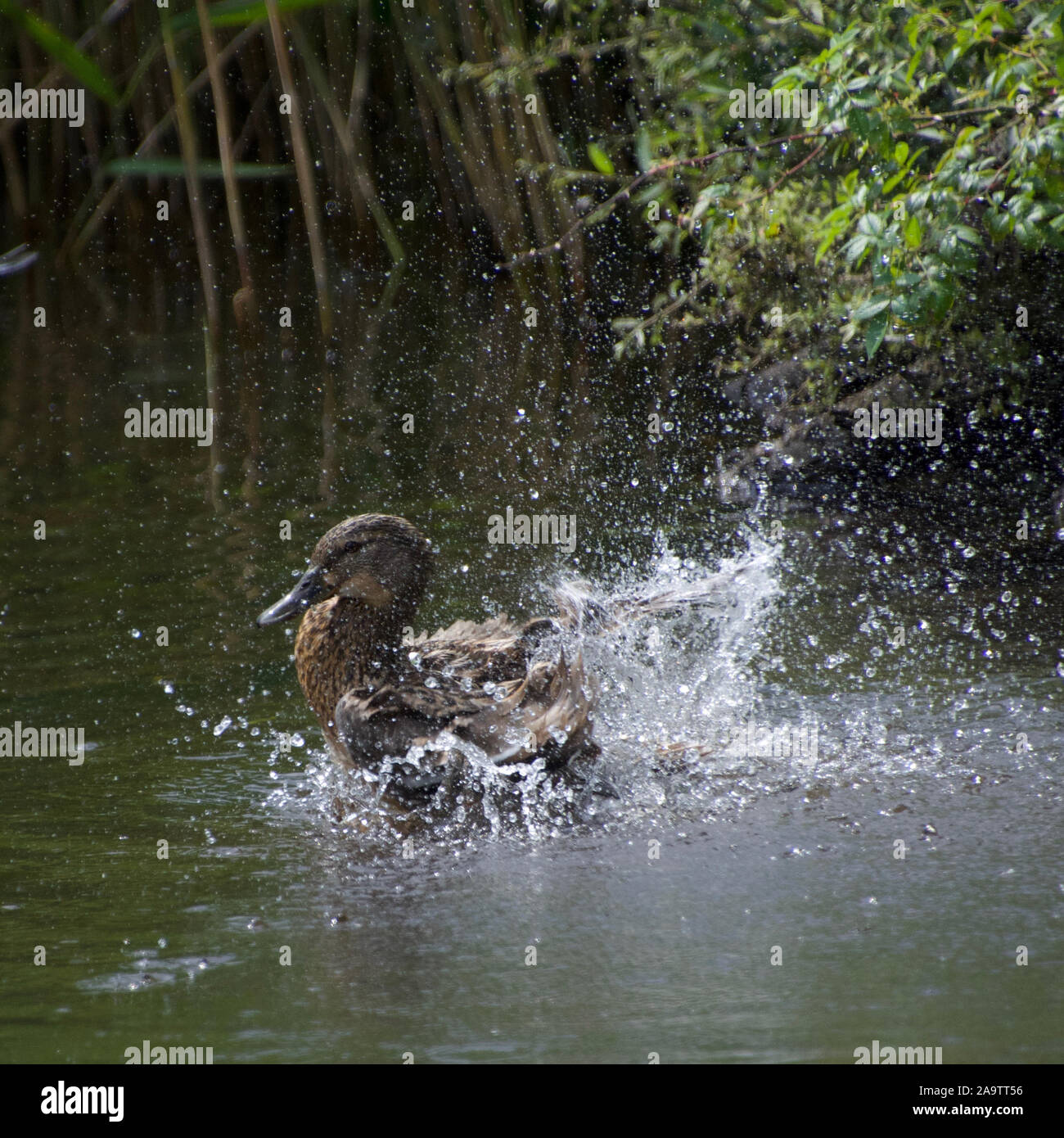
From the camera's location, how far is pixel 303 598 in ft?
16.8

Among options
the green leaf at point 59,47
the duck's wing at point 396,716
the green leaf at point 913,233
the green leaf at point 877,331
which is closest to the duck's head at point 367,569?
the duck's wing at point 396,716

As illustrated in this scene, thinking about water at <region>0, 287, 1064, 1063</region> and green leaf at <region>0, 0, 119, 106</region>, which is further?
green leaf at <region>0, 0, 119, 106</region>

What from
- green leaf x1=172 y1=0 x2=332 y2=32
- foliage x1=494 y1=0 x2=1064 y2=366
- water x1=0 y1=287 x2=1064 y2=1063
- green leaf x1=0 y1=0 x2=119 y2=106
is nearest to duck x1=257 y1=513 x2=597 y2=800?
water x1=0 y1=287 x2=1064 y2=1063

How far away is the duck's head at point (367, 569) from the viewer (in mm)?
5062

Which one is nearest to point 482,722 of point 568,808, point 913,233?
point 568,808

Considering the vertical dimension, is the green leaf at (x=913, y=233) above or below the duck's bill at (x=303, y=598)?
above

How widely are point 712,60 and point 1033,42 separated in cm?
288

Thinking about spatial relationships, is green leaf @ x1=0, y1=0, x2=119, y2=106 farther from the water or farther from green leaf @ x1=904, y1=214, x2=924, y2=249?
green leaf @ x1=904, y1=214, x2=924, y2=249

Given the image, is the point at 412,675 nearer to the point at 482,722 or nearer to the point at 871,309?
the point at 482,722

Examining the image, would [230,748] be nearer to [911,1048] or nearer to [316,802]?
[316,802]

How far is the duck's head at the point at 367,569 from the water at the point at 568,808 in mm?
557

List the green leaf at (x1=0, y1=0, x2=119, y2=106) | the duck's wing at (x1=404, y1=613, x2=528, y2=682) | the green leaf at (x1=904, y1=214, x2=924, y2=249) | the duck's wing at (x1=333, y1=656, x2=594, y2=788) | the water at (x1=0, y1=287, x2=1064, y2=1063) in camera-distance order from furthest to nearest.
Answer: the green leaf at (x1=0, y1=0, x2=119, y2=106) → the green leaf at (x1=904, y1=214, x2=924, y2=249) → the duck's wing at (x1=404, y1=613, x2=528, y2=682) → the duck's wing at (x1=333, y1=656, x2=594, y2=788) → the water at (x1=0, y1=287, x2=1064, y2=1063)

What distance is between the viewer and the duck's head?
506 centimetres

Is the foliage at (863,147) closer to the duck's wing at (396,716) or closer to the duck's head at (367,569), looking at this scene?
the duck's head at (367,569)
